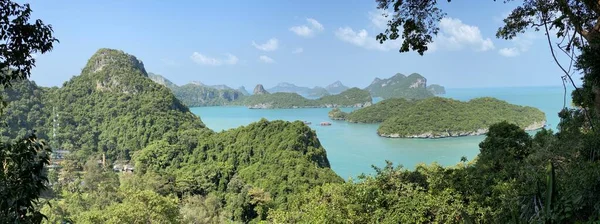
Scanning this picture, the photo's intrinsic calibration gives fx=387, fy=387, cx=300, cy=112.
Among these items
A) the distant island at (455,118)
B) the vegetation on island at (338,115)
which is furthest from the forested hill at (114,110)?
the vegetation on island at (338,115)

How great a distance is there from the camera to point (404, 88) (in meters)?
122

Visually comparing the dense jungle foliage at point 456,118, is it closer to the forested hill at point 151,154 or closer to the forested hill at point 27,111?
the forested hill at point 151,154

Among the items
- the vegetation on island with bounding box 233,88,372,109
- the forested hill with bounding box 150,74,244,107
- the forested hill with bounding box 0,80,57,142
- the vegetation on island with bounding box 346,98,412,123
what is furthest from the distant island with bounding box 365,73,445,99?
the forested hill with bounding box 0,80,57,142

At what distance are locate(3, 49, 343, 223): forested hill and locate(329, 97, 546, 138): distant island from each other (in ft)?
65.7

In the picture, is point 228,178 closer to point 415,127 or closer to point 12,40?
point 12,40

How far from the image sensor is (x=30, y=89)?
128 ft

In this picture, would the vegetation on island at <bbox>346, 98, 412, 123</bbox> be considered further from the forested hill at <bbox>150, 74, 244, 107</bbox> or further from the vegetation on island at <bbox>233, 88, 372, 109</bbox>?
the forested hill at <bbox>150, 74, 244, 107</bbox>

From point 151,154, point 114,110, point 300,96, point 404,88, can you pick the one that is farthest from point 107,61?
point 404,88

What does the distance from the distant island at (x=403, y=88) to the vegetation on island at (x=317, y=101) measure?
2173 centimetres

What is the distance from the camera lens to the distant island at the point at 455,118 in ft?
137

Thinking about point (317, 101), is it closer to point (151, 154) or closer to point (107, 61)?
point (107, 61)

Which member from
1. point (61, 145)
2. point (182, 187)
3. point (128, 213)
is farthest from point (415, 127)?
point (128, 213)

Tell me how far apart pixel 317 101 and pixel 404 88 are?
37.6 meters

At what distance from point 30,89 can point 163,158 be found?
2187 cm
